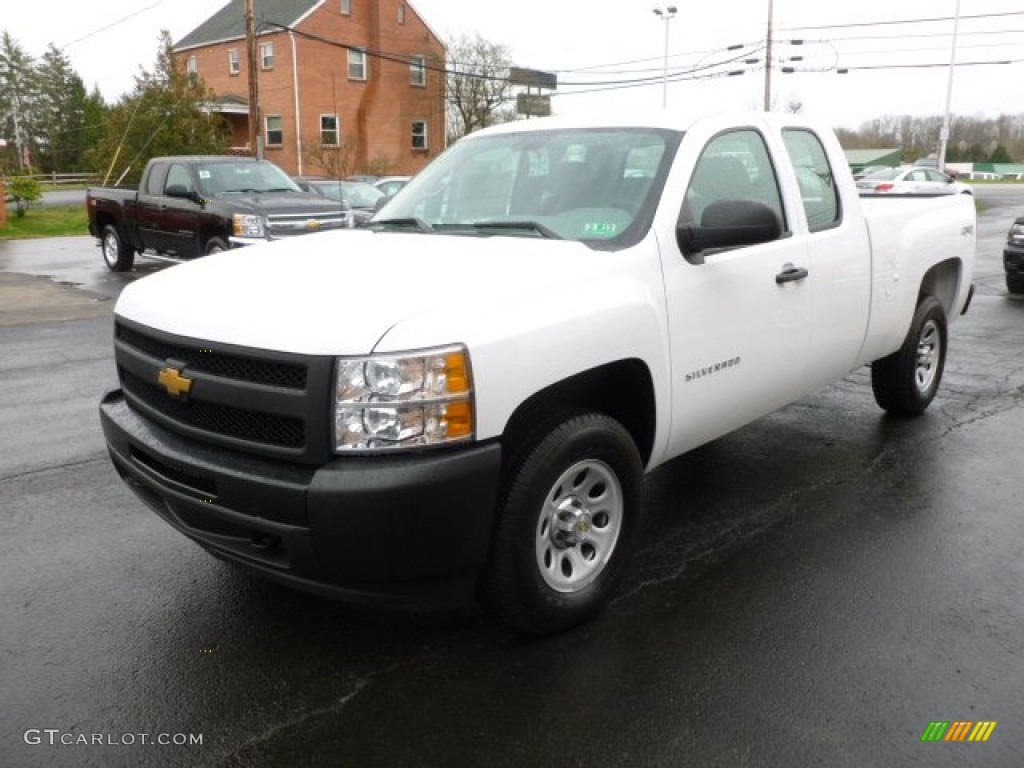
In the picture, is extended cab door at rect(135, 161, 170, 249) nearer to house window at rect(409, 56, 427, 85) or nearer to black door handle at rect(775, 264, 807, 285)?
black door handle at rect(775, 264, 807, 285)

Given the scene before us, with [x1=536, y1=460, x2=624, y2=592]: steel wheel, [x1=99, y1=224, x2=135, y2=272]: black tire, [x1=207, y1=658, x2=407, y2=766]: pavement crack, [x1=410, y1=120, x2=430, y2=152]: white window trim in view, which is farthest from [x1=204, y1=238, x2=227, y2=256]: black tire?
[x1=410, y1=120, x2=430, y2=152]: white window trim

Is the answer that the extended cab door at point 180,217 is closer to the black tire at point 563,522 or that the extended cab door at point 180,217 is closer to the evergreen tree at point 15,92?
the black tire at point 563,522

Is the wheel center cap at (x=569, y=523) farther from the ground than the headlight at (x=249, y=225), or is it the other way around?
the headlight at (x=249, y=225)

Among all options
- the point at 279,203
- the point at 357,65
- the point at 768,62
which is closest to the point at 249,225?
the point at 279,203

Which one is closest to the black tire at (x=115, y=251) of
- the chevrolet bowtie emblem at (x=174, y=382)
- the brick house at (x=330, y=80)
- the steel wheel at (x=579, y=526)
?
the chevrolet bowtie emblem at (x=174, y=382)

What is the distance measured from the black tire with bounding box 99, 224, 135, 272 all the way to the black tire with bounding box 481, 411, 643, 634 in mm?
14027

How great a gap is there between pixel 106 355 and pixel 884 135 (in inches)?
4072

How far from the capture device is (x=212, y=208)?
41.3ft

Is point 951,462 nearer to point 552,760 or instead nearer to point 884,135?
point 552,760

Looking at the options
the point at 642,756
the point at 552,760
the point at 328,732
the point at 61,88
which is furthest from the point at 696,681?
the point at 61,88

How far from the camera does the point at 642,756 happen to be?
270cm

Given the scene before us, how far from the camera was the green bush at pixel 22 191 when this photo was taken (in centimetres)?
2703

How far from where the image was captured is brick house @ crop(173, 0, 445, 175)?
1554 inches

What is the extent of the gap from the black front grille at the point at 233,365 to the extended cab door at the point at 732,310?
5.05 feet
